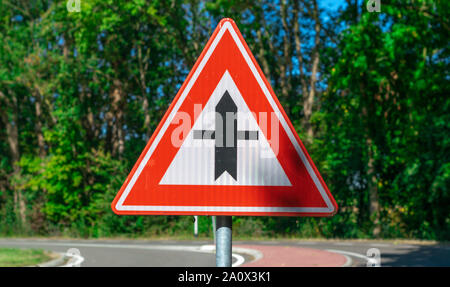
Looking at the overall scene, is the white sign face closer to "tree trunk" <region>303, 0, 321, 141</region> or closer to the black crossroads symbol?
the black crossroads symbol

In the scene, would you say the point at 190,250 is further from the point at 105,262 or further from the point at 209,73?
the point at 209,73

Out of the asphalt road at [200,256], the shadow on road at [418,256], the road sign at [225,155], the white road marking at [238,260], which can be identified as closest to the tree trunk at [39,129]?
the asphalt road at [200,256]

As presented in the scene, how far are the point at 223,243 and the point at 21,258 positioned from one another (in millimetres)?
12248

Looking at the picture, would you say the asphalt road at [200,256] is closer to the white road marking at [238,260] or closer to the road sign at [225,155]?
the white road marking at [238,260]

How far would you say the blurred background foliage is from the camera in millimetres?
18516

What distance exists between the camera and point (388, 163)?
21156mm

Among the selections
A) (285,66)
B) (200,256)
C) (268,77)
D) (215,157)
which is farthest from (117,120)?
(215,157)

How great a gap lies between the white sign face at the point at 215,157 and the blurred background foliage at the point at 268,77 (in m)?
14.2

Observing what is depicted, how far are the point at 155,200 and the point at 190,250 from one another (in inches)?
551

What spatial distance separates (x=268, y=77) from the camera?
26.3 metres

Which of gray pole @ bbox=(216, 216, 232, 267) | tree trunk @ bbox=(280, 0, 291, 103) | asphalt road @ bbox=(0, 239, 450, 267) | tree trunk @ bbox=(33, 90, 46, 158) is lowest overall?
asphalt road @ bbox=(0, 239, 450, 267)

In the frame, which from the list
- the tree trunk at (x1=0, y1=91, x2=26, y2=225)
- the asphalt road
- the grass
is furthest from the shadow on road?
the tree trunk at (x1=0, y1=91, x2=26, y2=225)

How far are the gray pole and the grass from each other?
11.0 meters

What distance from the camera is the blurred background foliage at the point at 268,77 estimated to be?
18516 millimetres
